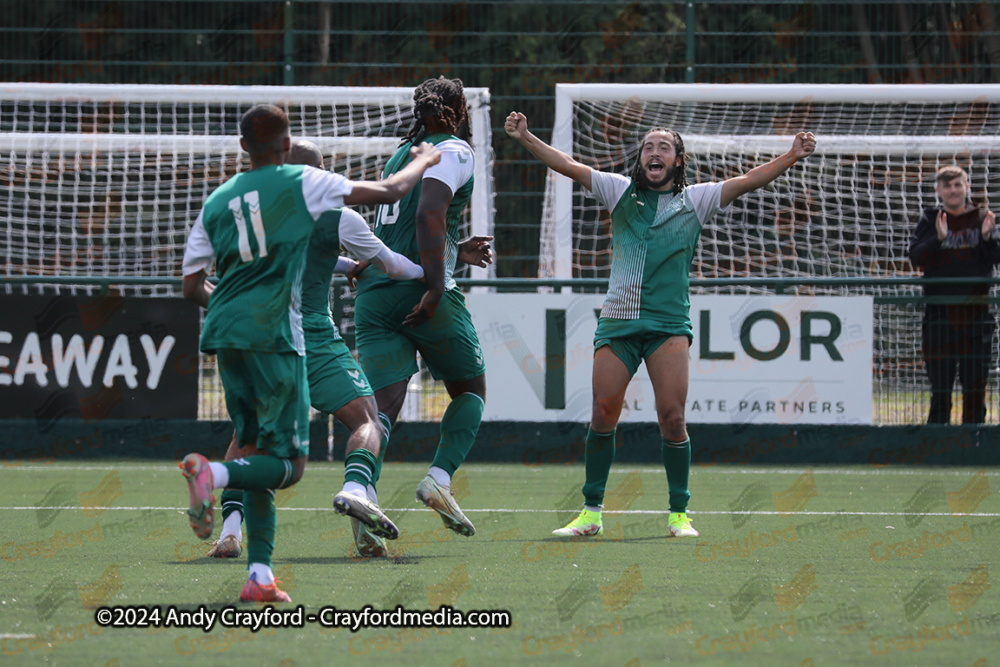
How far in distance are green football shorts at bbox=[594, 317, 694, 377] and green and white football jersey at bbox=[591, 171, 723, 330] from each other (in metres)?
0.03

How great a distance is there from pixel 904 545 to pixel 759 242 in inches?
334

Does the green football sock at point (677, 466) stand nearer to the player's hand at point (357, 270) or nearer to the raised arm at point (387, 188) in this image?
the player's hand at point (357, 270)

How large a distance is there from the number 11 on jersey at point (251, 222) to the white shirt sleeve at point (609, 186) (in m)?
2.64

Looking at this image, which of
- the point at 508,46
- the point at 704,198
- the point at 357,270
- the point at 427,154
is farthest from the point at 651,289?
the point at 508,46

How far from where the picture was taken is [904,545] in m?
6.08

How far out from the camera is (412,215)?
5887mm

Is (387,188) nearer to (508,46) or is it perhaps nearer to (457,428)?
(457,428)

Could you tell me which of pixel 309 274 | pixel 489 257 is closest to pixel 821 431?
pixel 489 257

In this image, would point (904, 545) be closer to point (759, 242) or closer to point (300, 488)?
point (300, 488)

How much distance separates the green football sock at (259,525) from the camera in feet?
14.5

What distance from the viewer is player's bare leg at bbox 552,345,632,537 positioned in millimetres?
6480

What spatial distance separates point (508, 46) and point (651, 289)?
15.7 m

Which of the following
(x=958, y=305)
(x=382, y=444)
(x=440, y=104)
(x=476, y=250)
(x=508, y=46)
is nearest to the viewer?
(x=382, y=444)

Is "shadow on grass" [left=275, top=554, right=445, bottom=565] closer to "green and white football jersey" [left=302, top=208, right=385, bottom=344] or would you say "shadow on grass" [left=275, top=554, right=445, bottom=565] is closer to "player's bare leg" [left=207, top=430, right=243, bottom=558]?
"player's bare leg" [left=207, top=430, right=243, bottom=558]
